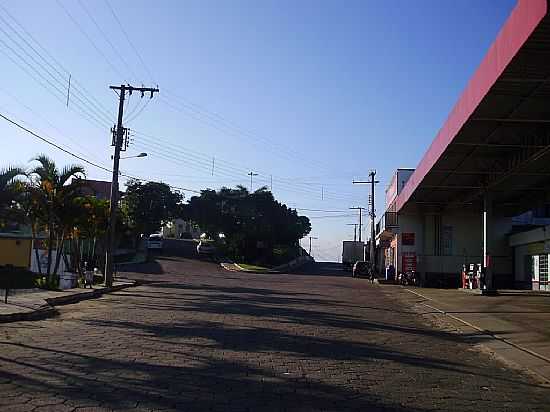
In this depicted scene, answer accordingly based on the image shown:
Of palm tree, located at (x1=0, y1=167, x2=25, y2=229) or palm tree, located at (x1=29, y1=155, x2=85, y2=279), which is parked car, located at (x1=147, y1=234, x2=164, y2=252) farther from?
palm tree, located at (x1=0, y1=167, x2=25, y2=229)

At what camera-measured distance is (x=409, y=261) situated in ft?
163

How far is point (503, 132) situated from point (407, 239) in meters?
25.1

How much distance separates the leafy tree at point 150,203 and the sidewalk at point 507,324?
165 ft

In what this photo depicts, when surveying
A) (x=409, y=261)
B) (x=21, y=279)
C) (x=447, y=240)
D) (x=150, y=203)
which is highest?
(x=150, y=203)

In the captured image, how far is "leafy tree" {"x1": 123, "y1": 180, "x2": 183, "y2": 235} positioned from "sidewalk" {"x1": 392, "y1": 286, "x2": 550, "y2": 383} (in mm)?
50379

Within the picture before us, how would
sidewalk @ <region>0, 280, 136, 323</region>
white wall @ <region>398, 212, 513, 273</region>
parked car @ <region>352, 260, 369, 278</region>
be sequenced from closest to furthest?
1. sidewalk @ <region>0, 280, 136, 323</region>
2. white wall @ <region>398, 212, 513, 273</region>
3. parked car @ <region>352, 260, 369, 278</region>

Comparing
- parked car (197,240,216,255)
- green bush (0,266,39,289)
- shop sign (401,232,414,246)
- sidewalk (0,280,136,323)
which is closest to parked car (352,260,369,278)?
shop sign (401,232,414,246)

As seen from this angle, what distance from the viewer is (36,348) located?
11516 millimetres

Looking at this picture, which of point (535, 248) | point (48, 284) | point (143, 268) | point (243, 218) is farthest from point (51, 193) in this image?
point (243, 218)

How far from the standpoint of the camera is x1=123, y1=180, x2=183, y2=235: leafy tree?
75669 millimetres

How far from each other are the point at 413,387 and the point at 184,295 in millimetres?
18562

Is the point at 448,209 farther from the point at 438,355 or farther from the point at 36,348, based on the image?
the point at 36,348

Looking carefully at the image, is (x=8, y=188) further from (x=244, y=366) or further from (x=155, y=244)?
(x=155, y=244)

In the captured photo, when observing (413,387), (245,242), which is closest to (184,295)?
(413,387)
